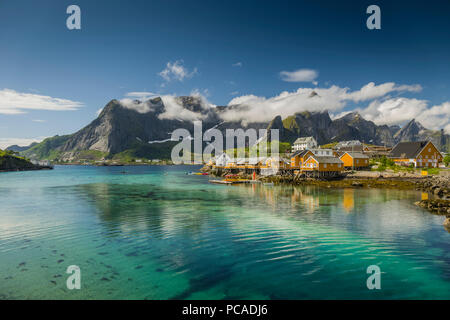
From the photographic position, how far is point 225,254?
1739 cm

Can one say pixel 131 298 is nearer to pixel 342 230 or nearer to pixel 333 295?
pixel 333 295

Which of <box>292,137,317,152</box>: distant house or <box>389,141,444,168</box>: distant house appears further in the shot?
<box>292,137,317,152</box>: distant house

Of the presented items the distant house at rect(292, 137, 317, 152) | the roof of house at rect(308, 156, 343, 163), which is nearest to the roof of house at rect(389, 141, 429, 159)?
the roof of house at rect(308, 156, 343, 163)

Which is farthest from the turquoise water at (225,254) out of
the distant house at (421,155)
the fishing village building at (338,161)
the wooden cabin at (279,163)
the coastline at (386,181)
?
the distant house at (421,155)

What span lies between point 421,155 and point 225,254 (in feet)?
277

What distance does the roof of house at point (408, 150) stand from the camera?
7680cm

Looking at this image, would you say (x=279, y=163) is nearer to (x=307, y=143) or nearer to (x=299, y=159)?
(x=299, y=159)

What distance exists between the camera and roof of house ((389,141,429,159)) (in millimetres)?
76800

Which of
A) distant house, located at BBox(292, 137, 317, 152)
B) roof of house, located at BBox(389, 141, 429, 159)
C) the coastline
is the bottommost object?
the coastline

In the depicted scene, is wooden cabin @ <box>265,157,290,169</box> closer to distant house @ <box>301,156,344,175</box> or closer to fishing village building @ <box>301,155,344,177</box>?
fishing village building @ <box>301,155,344,177</box>

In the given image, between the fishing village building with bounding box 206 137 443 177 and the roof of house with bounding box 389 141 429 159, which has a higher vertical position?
the roof of house with bounding box 389 141 429 159

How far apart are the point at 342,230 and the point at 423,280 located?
9673 millimetres

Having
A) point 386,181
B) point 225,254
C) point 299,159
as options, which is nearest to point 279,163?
point 299,159

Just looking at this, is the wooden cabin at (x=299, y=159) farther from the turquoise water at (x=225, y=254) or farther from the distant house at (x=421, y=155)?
the turquoise water at (x=225, y=254)
